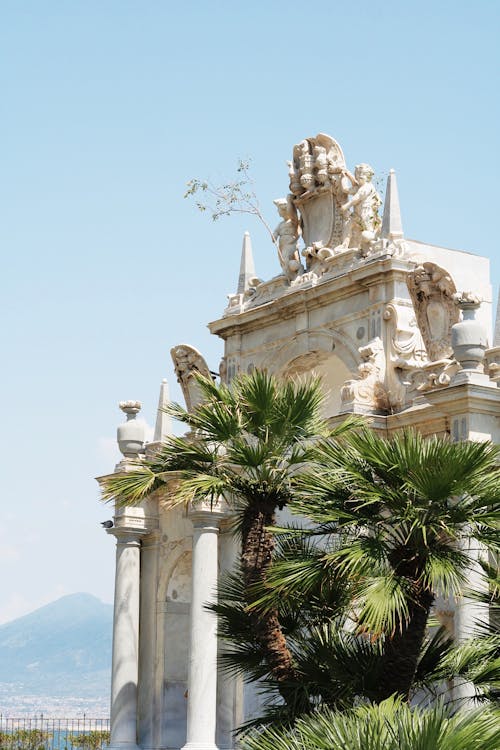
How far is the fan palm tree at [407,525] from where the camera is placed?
→ 19.2m

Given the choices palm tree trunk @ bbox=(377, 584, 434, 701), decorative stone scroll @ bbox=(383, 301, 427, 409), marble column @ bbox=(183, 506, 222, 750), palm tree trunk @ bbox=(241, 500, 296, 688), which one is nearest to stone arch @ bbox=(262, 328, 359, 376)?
decorative stone scroll @ bbox=(383, 301, 427, 409)

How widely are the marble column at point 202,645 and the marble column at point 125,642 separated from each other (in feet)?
11.9

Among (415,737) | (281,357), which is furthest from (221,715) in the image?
(415,737)

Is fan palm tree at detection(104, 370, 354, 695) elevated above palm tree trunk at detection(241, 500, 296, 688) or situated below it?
above

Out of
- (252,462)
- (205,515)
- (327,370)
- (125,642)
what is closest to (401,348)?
(327,370)

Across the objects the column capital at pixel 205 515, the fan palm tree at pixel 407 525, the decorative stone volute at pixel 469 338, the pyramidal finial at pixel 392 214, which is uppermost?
the pyramidal finial at pixel 392 214

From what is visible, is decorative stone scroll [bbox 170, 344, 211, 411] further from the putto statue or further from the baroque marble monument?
the putto statue

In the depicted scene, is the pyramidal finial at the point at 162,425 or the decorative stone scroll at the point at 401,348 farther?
the pyramidal finial at the point at 162,425

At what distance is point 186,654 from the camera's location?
35.5 metres

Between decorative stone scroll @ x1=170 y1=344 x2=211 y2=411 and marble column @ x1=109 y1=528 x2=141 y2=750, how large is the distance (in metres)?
3.31

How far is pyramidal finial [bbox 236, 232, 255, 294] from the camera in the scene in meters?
34.9

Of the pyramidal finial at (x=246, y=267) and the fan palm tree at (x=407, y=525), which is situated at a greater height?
the pyramidal finial at (x=246, y=267)

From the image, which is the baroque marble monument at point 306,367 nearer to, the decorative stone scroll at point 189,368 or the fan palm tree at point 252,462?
the decorative stone scroll at point 189,368

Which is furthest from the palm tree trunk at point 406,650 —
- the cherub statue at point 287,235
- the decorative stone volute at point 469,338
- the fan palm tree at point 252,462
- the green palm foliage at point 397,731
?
the cherub statue at point 287,235
